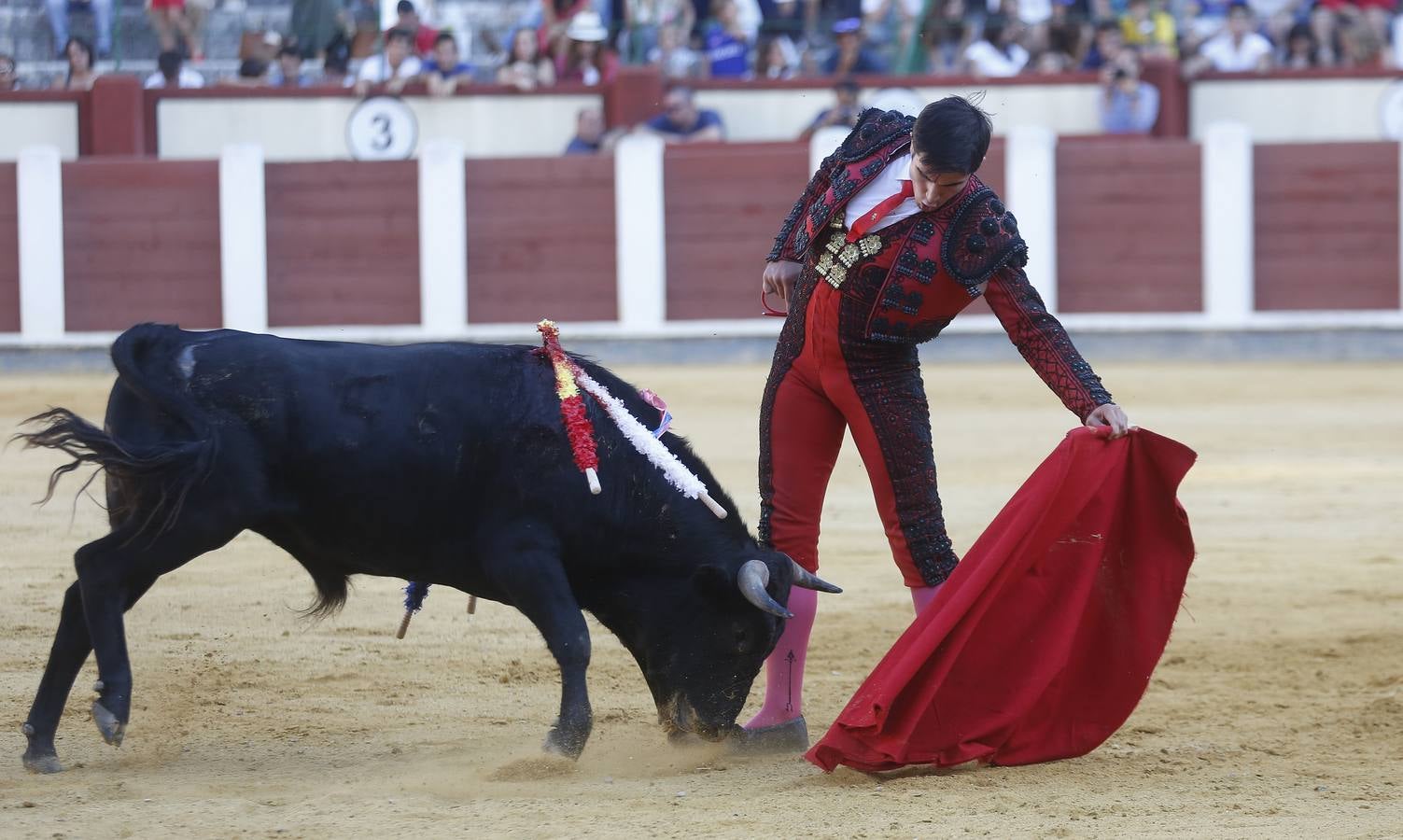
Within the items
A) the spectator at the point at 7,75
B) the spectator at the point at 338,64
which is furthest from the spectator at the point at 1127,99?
the spectator at the point at 7,75

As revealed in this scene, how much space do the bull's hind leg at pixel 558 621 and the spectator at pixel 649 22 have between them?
8.99 m

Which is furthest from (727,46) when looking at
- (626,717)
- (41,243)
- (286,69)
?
(626,717)

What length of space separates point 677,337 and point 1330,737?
27.0 ft

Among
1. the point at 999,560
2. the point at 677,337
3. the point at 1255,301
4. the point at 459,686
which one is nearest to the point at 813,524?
the point at 999,560

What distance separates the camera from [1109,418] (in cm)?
293

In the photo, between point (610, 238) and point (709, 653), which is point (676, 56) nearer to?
point (610, 238)

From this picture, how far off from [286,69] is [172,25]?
0.84 m

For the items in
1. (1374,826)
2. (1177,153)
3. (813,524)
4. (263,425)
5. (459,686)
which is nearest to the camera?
(1374,826)

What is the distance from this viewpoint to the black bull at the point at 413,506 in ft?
9.49

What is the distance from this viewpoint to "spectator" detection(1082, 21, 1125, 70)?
1134 cm

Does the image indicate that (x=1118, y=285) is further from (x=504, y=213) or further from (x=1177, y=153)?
(x=504, y=213)

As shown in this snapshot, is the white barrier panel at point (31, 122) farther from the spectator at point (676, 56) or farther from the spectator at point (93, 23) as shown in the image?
the spectator at point (676, 56)

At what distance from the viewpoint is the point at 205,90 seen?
11.4 meters

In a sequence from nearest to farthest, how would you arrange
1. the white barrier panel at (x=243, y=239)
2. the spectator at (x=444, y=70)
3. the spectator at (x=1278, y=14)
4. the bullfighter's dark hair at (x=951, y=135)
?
1. the bullfighter's dark hair at (x=951, y=135)
2. the white barrier panel at (x=243, y=239)
3. the spectator at (x=444, y=70)
4. the spectator at (x=1278, y=14)
